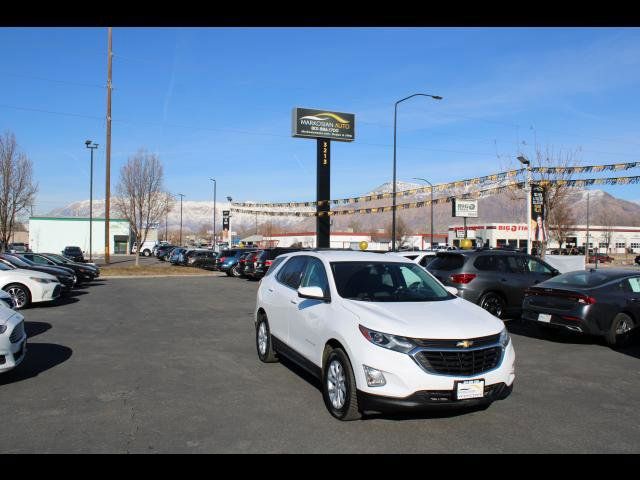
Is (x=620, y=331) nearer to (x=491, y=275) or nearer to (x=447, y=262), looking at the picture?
(x=491, y=275)

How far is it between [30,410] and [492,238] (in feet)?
266

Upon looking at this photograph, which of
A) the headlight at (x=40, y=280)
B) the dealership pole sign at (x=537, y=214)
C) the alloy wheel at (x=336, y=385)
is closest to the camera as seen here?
the alloy wheel at (x=336, y=385)

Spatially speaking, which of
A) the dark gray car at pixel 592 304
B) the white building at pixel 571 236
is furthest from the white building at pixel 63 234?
the dark gray car at pixel 592 304

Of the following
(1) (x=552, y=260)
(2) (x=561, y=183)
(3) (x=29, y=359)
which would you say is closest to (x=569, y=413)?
(3) (x=29, y=359)

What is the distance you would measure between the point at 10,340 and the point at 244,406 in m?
3.05

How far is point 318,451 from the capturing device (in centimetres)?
468

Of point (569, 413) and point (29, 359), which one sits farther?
point (29, 359)

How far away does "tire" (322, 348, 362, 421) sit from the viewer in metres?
5.29

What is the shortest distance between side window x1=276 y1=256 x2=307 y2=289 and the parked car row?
137 inches

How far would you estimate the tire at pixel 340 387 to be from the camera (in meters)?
5.29

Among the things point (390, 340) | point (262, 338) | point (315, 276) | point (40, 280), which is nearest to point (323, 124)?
point (40, 280)

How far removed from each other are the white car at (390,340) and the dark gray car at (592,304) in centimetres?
421

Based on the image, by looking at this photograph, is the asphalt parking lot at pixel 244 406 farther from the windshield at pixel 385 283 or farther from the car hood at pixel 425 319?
the windshield at pixel 385 283
